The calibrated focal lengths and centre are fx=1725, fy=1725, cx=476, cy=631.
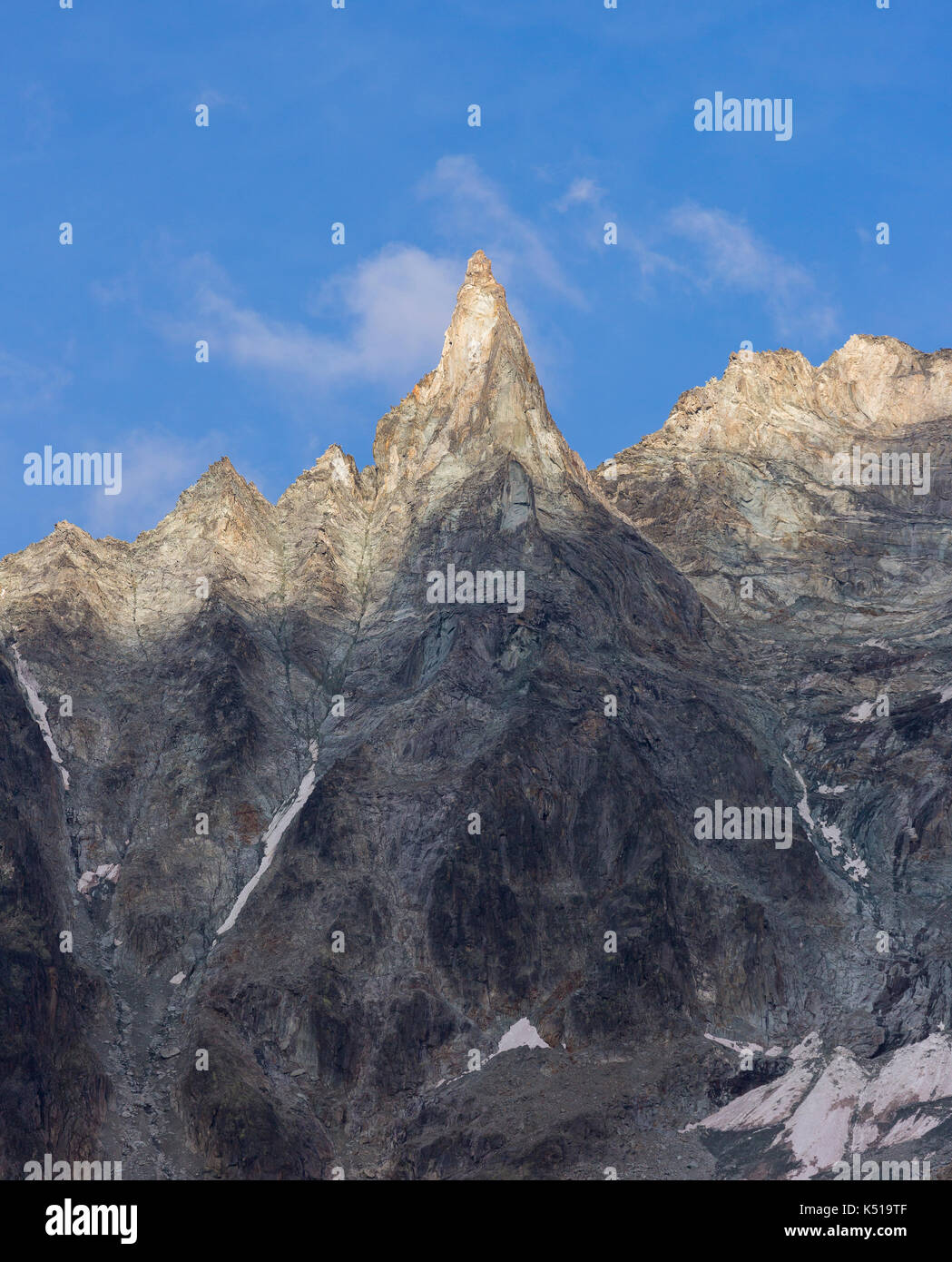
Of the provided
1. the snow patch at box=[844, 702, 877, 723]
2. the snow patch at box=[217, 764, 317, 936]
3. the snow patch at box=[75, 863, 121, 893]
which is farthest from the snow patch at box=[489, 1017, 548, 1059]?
the snow patch at box=[844, 702, 877, 723]

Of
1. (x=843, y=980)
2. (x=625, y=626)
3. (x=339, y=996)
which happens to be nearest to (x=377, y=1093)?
(x=339, y=996)

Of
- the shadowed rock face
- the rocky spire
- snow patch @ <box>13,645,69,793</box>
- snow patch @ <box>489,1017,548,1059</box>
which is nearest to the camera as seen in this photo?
the shadowed rock face

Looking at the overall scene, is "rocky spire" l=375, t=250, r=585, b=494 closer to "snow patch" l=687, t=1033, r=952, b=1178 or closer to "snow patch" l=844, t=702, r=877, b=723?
"snow patch" l=844, t=702, r=877, b=723

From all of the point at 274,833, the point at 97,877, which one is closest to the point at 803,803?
the point at 274,833

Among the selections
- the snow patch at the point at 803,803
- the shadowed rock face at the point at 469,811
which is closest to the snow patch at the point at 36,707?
the shadowed rock face at the point at 469,811
